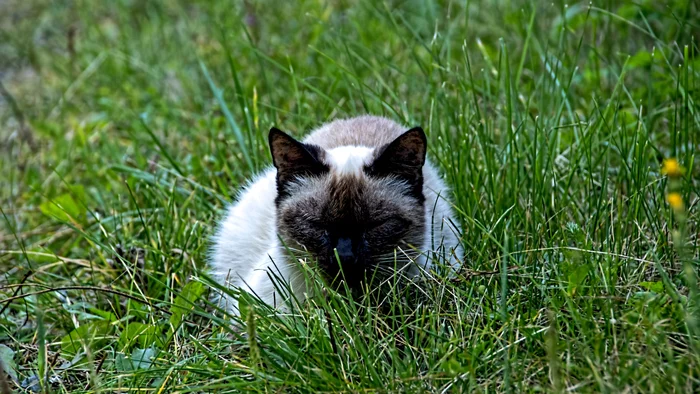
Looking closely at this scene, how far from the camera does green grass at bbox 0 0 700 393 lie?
103 inches

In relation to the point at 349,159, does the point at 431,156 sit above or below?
below

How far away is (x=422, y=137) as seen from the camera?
3213 millimetres

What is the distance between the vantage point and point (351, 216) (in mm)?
3193

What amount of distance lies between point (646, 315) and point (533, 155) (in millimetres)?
→ 1169

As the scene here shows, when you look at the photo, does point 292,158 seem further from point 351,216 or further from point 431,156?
point 431,156

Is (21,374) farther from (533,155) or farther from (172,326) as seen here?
(533,155)

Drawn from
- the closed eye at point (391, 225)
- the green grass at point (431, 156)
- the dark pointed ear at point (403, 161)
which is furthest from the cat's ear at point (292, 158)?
the green grass at point (431, 156)

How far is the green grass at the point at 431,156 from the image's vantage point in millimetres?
2615

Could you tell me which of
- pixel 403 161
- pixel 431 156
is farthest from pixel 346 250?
pixel 431 156

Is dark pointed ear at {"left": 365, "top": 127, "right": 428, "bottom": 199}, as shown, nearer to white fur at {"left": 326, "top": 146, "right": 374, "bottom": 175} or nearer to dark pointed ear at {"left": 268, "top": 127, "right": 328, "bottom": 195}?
white fur at {"left": 326, "top": 146, "right": 374, "bottom": 175}

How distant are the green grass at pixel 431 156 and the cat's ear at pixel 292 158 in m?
0.57

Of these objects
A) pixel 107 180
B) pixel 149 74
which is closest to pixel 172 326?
pixel 107 180

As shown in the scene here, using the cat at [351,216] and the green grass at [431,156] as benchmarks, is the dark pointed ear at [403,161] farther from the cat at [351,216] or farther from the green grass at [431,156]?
the green grass at [431,156]

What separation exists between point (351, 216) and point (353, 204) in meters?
A: 0.05
